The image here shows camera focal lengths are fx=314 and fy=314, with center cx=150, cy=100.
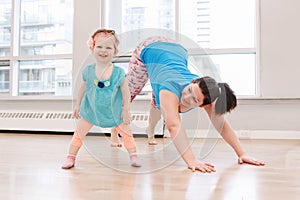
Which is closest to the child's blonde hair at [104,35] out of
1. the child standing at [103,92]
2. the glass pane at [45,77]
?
the child standing at [103,92]

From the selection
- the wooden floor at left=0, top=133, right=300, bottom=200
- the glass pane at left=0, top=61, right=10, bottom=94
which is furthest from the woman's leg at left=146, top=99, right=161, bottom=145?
the glass pane at left=0, top=61, right=10, bottom=94

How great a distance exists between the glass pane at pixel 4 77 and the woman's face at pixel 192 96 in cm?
258

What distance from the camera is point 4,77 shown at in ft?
10.4

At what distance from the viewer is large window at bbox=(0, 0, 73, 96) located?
119 inches

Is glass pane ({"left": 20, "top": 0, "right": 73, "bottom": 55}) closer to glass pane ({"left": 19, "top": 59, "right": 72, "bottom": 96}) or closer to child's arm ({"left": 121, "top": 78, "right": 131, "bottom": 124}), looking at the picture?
glass pane ({"left": 19, "top": 59, "right": 72, "bottom": 96})

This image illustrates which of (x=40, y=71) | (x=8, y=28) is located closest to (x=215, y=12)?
(x=40, y=71)

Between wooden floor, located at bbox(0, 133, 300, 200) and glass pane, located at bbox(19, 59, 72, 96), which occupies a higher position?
glass pane, located at bbox(19, 59, 72, 96)

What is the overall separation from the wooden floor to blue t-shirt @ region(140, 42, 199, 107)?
27 cm

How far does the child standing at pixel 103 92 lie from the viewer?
103 centimetres

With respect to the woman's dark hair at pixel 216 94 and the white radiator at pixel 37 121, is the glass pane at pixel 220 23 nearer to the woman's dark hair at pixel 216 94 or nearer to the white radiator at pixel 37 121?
the white radiator at pixel 37 121

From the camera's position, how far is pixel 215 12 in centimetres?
265

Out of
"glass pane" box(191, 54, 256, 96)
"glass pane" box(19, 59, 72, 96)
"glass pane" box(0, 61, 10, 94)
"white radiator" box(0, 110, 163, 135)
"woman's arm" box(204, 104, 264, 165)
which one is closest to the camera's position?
"woman's arm" box(204, 104, 264, 165)

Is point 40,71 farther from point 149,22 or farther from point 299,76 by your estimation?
point 299,76

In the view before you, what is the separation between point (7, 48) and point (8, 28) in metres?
0.21
